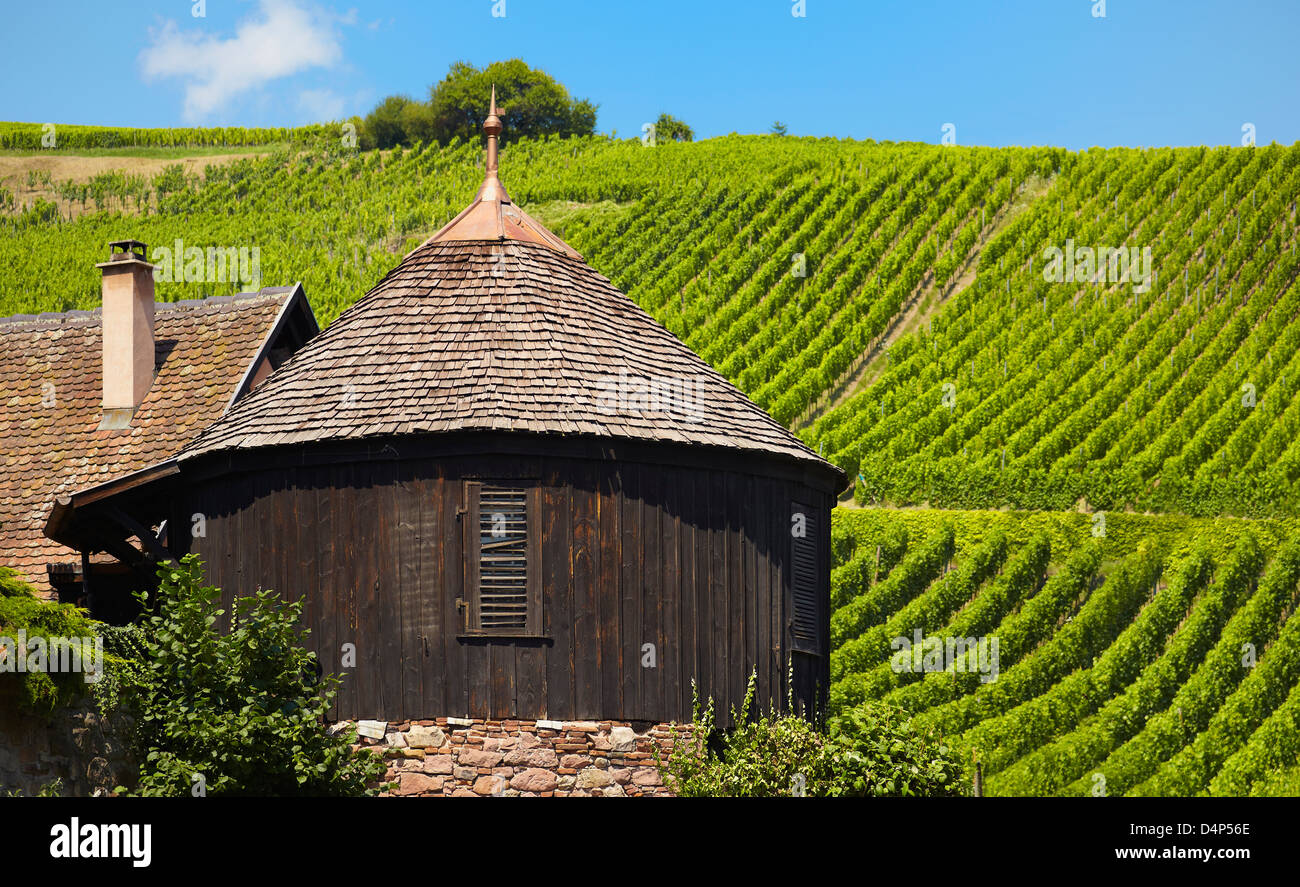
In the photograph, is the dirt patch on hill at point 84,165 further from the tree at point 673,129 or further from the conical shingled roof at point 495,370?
the conical shingled roof at point 495,370

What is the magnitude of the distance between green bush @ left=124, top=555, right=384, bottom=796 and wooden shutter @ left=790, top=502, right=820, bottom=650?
431 centimetres

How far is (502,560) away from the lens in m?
13.2

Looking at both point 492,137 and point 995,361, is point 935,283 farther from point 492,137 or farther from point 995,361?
point 492,137

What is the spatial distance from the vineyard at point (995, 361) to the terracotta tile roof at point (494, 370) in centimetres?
638

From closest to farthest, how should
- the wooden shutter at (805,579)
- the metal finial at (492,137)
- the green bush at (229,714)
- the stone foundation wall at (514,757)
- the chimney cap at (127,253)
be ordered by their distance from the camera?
the green bush at (229,714) → the stone foundation wall at (514,757) → the wooden shutter at (805,579) → the metal finial at (492,137) → the chimney cap at (127,253)

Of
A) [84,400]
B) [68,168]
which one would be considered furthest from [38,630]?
[68,168]

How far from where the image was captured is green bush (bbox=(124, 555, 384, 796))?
38.0 ft

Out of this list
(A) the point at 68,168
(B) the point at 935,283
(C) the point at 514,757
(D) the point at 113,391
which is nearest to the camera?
(C) the point at 514,757

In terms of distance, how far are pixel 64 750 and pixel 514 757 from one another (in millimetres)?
3574

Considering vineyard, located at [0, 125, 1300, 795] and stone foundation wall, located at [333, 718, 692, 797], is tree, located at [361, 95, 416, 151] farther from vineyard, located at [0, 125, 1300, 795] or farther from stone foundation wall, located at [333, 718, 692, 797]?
stone foundation wall, located at [333, 718, 692, 797]

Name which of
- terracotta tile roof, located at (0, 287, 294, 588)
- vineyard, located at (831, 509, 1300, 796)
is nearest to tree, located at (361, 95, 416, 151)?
vineyard, located at (831, 509, 1300, 796)

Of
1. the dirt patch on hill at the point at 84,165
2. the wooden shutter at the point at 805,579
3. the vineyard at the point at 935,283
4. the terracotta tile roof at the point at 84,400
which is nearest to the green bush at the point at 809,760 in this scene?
the wooden shutter at the point at 805,579

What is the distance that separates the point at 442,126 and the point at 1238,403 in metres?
47.0

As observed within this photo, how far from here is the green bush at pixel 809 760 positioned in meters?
12.9
